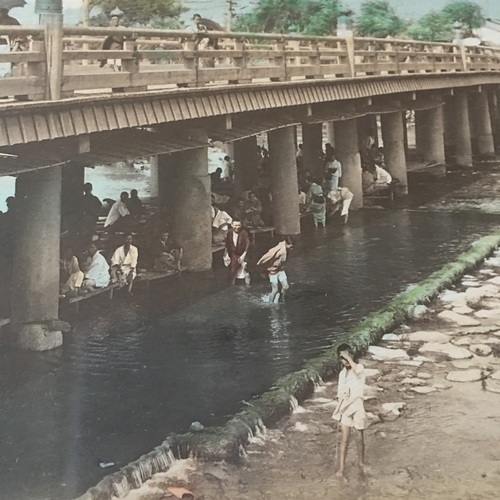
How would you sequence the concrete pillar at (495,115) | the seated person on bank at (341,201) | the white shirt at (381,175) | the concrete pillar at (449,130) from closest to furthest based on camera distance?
the seated person on bank at (341,201) → the white shirt at (381,175) → the concrete pillar at (449,130) → the concrete pillar at (495,115)

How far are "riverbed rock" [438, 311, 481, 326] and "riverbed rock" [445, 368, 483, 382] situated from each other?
6.43ft

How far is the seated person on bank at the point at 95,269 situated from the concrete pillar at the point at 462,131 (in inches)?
928

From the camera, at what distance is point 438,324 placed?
11125mm

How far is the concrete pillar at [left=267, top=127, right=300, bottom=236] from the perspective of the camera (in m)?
17.8

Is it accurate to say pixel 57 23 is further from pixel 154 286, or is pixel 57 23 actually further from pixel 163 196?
pixel 163 196

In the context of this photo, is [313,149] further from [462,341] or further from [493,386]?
[493,386]

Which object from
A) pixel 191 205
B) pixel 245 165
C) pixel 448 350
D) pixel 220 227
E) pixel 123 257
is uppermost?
pixel 245 165

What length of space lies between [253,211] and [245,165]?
4.46m

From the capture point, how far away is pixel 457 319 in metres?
11.3

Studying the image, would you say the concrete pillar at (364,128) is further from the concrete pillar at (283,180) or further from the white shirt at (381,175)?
the concrete pillar at (283,180)

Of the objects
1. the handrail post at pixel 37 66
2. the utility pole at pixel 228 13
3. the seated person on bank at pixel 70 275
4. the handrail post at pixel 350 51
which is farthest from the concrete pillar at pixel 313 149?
the handrail post at pixel 37 66

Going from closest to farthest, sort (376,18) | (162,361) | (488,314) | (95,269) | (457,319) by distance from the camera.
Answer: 1. (162,361)
2. (457,319)
3. (488,314)
4. (95,269)
5. (376,18)

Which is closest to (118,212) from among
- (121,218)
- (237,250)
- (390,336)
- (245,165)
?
(121,218)

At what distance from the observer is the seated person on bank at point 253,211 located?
17781 mm
